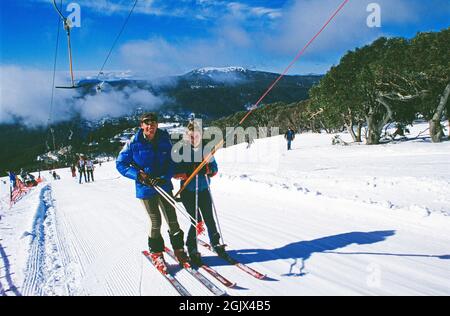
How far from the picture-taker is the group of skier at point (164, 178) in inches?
205

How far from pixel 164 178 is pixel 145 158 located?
42cm

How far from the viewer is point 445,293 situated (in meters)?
4.31

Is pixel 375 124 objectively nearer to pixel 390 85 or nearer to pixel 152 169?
pixel 390 85

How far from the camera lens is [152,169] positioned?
5.28 metres

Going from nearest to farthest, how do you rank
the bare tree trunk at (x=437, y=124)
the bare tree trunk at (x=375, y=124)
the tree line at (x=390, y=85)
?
the tree line at (x=390, y=85)
the bare tree trunk at (x=437, y=124)
the bare tree trunk at (x=375, y=124)

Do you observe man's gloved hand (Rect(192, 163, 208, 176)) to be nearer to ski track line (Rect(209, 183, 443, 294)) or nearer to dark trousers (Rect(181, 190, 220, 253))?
dark trousers (Rect(181, 190, 220, 253))

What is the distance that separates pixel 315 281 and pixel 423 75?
2477cm

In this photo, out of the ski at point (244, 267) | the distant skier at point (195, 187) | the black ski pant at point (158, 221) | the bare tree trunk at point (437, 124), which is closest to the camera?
the ski at point (244, 267)

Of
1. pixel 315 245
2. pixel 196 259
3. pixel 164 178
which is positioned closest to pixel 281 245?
pixel 315 245

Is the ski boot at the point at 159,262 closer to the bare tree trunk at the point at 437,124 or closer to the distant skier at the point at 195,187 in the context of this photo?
the distant skier at the point at 195,187

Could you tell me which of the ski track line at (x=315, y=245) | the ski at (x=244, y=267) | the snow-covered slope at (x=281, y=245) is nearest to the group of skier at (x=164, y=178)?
the ski at (x=244, y=267)
